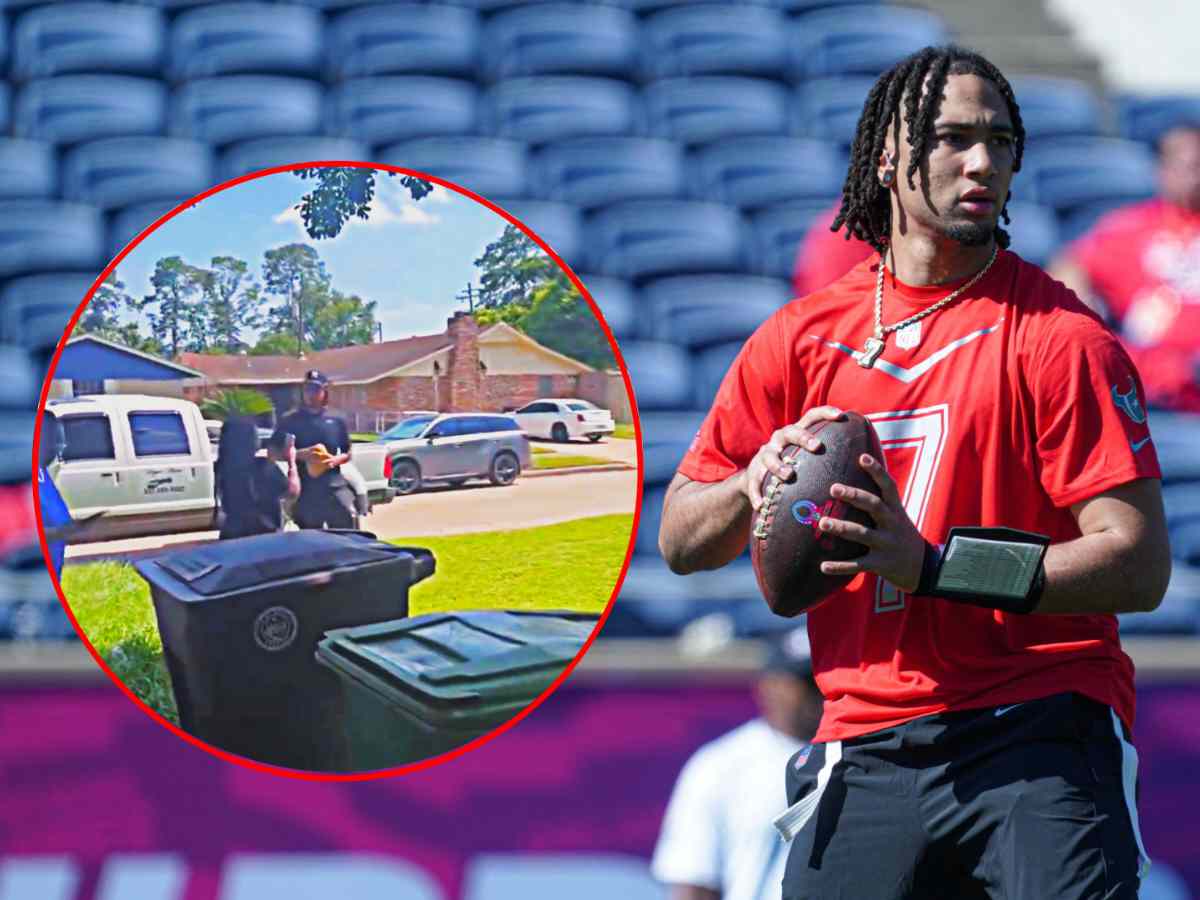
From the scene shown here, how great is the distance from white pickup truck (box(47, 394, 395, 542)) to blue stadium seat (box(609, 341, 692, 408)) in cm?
234

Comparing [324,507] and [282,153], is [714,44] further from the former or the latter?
[324,507]

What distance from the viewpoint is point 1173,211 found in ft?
16.3

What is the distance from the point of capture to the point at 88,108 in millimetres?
5414

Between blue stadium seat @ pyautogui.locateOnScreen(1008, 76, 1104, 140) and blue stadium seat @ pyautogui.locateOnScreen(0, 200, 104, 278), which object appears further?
blue stadium seat @ pyautogui.locateOnScreen(1008, 76, 1104, 140)

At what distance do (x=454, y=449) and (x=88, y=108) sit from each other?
10.6ft

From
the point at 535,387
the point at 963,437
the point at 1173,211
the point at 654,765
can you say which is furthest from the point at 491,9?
the point at 963,437

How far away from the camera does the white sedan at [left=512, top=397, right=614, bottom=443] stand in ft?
8.86

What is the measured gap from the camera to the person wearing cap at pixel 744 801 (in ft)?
12.4

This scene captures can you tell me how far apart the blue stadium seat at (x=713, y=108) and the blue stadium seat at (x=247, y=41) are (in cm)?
105

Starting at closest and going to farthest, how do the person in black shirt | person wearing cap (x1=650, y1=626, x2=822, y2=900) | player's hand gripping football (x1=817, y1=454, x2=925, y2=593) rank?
1. player's hand gripping football (x1=817, y1=454, x2=925, y2=593)
2. the person in black shirt
3. person wearing cap (x1=650, y1=626, x2=822, y2=900)

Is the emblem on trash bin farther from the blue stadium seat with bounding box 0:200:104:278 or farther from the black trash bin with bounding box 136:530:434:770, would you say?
the blue stadium seat with bounding box 0:200:104:278

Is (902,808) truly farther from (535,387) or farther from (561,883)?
(561,883)

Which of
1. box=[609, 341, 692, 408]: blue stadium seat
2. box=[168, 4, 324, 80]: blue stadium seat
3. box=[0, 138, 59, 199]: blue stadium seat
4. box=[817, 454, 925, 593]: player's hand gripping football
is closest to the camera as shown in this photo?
box=[817, 454, 925, 593]: player's hand gripping football

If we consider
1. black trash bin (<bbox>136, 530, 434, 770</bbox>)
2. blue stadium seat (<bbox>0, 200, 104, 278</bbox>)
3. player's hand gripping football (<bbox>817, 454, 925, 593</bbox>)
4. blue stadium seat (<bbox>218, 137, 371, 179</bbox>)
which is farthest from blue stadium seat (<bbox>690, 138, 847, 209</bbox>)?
player's hand gripping football (<bbox>817, 454, 925, 593</bbox>)
